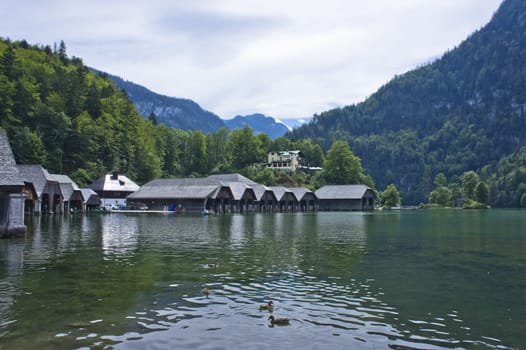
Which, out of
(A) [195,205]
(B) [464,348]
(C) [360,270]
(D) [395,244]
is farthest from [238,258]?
(A) [195,205]

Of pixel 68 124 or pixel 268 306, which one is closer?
pixel 268 306

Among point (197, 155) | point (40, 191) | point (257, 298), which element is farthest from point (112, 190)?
point (257, 298)

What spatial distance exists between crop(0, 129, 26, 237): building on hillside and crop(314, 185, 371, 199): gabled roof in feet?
337

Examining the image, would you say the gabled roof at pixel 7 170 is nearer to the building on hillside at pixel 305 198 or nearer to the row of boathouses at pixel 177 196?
the row of boathouses at pixel 177 196

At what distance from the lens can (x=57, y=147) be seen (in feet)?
381

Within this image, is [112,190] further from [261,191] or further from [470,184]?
[470,184]

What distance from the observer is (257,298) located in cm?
1641

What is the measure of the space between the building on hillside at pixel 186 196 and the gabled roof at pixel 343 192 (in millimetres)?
37440

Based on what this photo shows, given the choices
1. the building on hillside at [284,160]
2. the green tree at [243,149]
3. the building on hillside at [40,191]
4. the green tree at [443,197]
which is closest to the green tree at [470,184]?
the green tree at [443,197]

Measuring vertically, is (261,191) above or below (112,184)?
below

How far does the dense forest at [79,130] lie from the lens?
365ft

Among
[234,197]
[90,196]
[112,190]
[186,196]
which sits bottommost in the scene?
[234,197]

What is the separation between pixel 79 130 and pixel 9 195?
92.3 m

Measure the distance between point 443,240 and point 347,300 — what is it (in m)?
24.6
